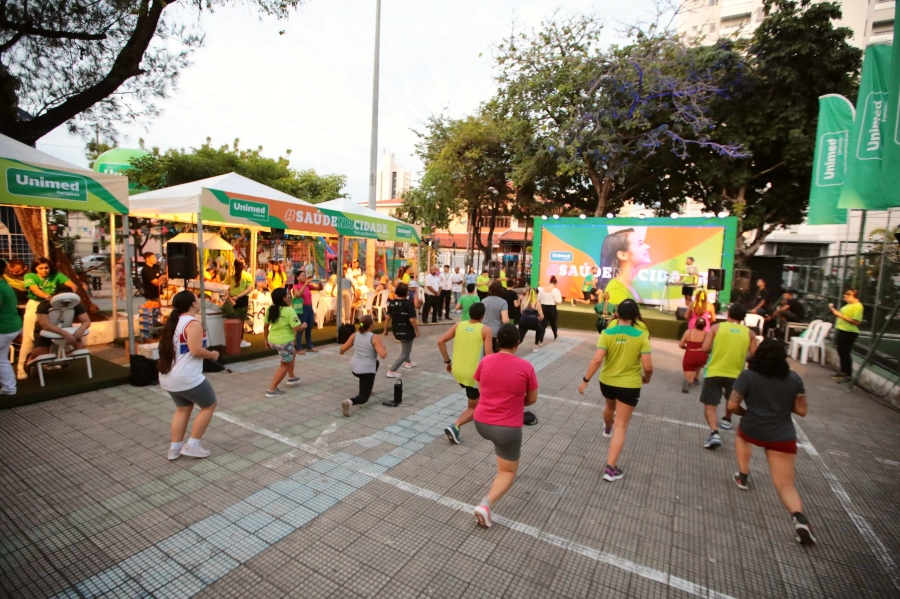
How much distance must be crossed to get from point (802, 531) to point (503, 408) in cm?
244

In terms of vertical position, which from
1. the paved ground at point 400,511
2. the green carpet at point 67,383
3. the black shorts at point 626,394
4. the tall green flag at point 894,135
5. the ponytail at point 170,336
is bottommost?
the paved ground at point 400,511

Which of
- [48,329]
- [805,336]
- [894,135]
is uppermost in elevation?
[894,135]

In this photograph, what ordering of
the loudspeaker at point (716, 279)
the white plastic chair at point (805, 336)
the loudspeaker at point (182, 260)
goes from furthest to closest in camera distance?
the loudspeaker at point (716, 279) → the white plastic chair at point (805, 336) → the loudspeaker at point (182, 260)

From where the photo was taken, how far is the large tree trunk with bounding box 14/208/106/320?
8.38 m

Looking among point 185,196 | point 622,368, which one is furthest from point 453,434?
point 185,196

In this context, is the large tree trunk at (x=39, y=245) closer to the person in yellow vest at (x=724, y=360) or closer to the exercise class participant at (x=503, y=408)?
the exercise class participant at (x=503, y=408)

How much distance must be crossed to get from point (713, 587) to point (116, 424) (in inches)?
235

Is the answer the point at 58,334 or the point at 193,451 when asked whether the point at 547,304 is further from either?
the point at 58,334

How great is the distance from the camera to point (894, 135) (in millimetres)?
5805

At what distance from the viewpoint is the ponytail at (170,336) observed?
4.03 metres

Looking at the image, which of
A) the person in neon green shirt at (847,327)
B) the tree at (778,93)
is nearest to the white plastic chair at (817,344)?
the person in neon green shirt at (847,327)

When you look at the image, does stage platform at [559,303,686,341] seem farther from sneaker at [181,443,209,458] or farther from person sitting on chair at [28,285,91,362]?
person sitting on chair at [28,285,91,362]

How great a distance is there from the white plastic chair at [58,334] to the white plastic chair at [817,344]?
14.0m

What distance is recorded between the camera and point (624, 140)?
19.3 metres
